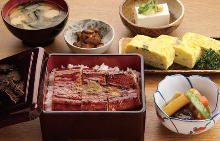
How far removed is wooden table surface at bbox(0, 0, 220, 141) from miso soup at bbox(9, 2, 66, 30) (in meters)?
0.13

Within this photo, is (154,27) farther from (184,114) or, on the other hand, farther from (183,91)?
(184,114)

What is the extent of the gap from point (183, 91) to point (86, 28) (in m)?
0.63

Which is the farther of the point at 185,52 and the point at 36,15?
the point at 36,15

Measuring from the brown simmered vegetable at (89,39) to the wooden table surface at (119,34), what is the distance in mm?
98

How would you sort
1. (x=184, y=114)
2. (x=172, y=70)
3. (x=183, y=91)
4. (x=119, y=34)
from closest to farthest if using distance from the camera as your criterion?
(x=184, y=114) < (x=183, y=91) < (x=172, y=70) < (x=119, y=34)

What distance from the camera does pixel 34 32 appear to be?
2.03m

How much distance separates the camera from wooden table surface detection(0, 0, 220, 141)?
1.75 meters

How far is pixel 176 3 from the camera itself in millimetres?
2299

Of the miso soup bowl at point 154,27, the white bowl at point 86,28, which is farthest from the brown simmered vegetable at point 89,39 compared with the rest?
the miso soup bowl at point 154,27

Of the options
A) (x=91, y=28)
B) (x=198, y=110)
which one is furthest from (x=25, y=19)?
(x=198, y=110)

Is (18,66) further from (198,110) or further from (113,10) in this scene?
(113,10)

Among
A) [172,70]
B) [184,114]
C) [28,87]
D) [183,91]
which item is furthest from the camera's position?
[172,70]

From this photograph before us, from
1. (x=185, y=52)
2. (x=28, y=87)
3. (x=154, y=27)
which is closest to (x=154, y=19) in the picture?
(x=154, y=27)

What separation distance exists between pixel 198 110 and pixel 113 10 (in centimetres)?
94
